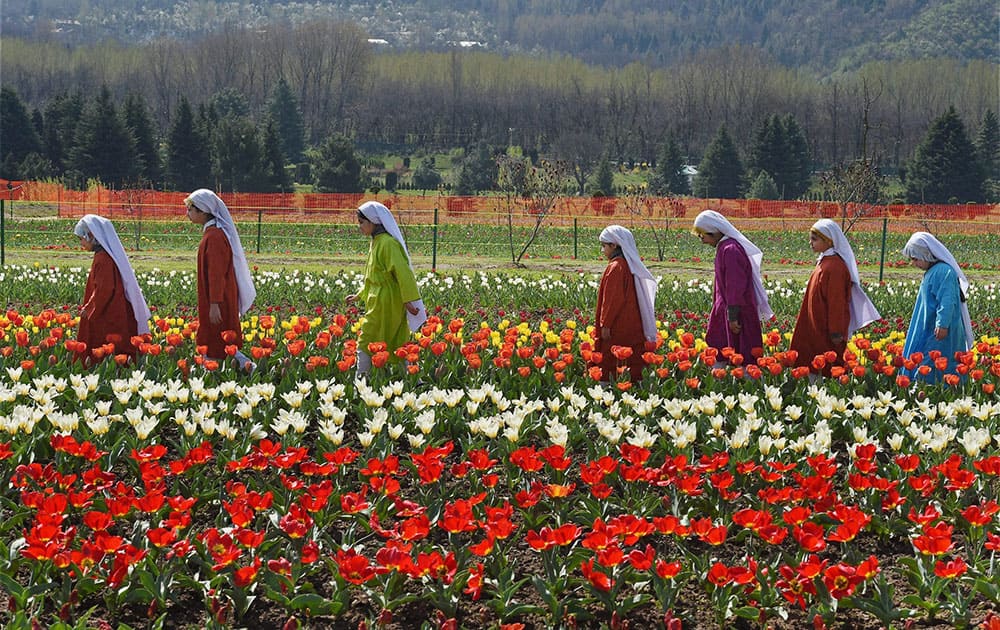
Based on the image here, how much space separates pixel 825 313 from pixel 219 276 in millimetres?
4201

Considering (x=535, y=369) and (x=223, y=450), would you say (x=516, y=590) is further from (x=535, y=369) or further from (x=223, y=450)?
(x=535, y=369)

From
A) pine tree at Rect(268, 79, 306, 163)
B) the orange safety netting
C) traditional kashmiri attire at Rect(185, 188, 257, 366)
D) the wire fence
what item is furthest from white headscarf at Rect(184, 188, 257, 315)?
pine tree at Rect(268, 79, 306, 163)

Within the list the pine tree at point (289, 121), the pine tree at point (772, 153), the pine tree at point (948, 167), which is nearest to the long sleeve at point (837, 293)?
the pine tree at point (948, 167)

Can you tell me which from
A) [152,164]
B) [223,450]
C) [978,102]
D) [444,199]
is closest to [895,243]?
[444,199]

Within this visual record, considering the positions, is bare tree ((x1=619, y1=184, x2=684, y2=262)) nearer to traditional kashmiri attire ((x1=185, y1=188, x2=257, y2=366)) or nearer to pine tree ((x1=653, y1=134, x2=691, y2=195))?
traditional kashmiri attire ((x1=185, y1=188, x2=257, y2=366))

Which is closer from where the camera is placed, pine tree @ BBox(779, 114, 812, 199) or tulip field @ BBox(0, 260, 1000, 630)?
tulip field @ BBox(0, 260, 1000, 630)

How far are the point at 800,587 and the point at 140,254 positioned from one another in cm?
2045

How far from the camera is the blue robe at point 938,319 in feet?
24.2

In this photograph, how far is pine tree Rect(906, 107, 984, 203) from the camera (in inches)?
2159

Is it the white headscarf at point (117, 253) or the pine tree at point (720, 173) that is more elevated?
the pine tree at point (720, 173)

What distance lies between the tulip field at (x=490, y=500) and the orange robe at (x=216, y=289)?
398 mm

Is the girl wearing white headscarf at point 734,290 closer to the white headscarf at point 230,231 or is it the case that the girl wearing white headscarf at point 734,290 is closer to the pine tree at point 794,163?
the white headscarf at point 230,231

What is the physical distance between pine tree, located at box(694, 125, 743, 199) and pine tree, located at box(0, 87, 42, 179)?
3558 centimetres

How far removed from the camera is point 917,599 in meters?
3.77
